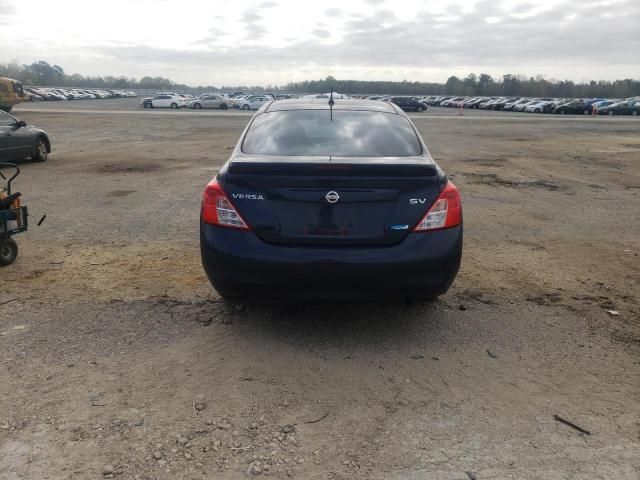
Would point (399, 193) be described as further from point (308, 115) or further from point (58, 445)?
point (58, 445)

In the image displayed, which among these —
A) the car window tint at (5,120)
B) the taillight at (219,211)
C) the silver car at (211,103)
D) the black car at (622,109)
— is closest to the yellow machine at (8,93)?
the silver car at (211,103)

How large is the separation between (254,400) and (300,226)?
1132 millimetres

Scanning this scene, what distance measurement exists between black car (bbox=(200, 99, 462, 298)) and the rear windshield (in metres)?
0.39

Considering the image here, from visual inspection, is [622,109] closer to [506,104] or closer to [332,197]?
[506,104]

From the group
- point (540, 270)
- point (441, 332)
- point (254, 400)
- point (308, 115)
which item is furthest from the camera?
point (540, 270)

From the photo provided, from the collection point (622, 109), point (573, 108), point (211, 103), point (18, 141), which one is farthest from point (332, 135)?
point (622, 109)

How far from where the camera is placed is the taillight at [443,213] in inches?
146

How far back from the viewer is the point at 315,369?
141 inches

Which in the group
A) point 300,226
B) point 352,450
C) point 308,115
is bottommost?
point 352,450

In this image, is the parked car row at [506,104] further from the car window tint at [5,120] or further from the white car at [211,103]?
the car window tint at [5,120]

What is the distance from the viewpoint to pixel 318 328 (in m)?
4.20

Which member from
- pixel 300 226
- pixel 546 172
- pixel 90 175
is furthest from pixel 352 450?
pixel 546 172

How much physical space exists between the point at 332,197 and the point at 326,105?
1796 millimetres

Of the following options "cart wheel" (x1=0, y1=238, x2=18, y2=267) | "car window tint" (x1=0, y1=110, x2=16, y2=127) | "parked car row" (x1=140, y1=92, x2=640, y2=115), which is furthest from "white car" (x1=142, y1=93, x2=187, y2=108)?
"cart wheel" (x1=0, y1=238, x2=18, y2=267)
